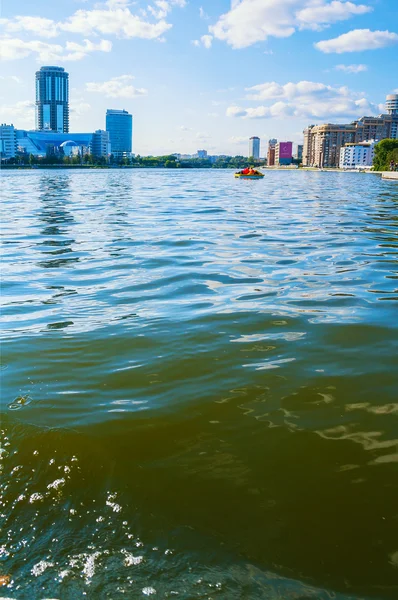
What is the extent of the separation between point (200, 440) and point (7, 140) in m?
208

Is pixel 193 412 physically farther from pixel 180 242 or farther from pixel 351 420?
pixel 180 242

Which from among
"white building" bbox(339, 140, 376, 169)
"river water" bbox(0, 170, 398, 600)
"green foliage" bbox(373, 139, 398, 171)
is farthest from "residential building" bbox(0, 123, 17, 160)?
"river water" bbox(0, 170, 398, 600)

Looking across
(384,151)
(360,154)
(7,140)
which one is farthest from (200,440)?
(7,140)

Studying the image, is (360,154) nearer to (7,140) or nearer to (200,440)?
(7,140)

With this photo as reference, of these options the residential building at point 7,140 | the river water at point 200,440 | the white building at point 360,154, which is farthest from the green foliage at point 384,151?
the residential building at point 7,140

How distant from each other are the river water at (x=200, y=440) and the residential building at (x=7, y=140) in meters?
201

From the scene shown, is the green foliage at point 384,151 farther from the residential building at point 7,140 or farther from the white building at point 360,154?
the residential building at point 7,140

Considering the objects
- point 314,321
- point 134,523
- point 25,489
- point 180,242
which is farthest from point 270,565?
point 180,242

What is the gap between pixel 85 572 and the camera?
2426 millimetres

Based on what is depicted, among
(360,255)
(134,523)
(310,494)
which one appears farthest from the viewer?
(360,255)

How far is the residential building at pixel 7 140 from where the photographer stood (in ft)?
629

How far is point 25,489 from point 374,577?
178 cm

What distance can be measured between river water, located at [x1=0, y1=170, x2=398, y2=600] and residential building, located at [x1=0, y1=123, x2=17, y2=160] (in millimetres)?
201150

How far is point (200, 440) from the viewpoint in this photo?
3.53 m
